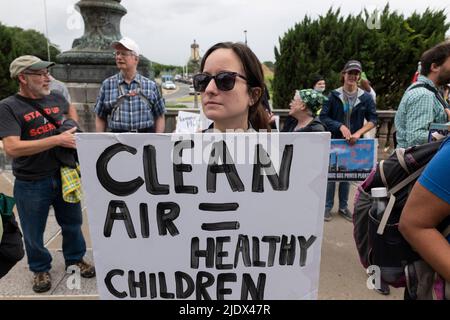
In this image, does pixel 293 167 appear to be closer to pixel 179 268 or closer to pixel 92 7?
pixel 179 268

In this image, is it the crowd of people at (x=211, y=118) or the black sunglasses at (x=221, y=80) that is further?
the black sunglasses at (x=221, y=80)

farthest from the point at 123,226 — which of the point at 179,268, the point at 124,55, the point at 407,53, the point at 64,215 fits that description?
the point at 407,53

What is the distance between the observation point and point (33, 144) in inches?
91.4

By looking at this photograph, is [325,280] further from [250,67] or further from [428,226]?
[250,67]

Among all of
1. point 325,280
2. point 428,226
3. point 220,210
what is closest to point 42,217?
point 220,210

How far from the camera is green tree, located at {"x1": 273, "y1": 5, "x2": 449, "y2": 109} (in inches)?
324

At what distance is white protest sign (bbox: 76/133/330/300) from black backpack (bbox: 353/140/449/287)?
0.28m

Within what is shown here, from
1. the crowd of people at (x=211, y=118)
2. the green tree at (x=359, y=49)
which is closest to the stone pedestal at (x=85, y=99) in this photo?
the crowd of people at (x=211, y=118)

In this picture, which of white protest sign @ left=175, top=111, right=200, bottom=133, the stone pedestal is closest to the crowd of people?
white protest sign @ left=175, top=111, right=200, bottom=133

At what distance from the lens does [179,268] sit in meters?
1.21

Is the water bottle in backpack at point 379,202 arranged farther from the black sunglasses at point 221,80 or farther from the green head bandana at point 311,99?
the green head bandana at point 311,99

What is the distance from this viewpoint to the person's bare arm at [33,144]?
228cm

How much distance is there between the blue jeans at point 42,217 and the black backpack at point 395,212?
2.29 meters

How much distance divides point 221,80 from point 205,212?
0.51 m
